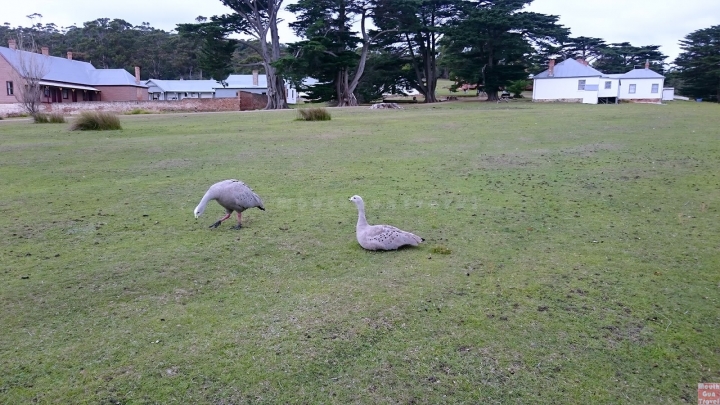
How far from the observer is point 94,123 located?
1936 cm

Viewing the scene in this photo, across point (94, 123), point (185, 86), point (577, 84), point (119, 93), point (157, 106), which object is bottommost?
point (94, 123)

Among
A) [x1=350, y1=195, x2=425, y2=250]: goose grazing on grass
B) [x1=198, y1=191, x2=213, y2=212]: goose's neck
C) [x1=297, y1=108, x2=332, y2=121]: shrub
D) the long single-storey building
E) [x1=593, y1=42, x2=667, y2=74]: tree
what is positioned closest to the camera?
[x1=350, y1=195, x2=425, y2=250]: goose grazing on grass

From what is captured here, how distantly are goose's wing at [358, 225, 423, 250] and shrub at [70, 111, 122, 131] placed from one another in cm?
1656

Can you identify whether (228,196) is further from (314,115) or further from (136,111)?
(136,111)

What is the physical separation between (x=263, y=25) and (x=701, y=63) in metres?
46.2

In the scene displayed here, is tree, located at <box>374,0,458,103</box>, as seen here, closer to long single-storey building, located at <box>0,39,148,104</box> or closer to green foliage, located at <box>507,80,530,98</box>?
green foliage, located at <box>507,80,530,98</box>

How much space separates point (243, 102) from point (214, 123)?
64.8 feet

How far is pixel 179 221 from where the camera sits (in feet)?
24.0

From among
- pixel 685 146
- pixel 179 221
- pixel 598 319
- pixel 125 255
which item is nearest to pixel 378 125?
pixel 685 146

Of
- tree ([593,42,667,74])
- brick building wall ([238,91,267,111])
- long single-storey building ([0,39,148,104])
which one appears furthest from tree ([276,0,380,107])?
tree ([593,42,667,74])

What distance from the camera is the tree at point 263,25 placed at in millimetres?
38281

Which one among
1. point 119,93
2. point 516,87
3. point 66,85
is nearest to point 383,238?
point 516,87

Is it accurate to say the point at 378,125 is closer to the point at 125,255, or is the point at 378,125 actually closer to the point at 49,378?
the point at 125,255

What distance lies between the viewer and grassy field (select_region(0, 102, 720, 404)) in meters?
3.59
